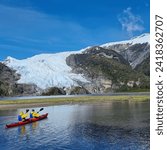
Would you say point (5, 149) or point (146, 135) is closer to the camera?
point (5, 149)

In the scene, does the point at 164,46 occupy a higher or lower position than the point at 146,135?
higher

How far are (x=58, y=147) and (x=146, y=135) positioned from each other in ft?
38.4

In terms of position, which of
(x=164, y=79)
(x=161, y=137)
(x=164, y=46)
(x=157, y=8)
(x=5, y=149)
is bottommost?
(x=5, y=149)

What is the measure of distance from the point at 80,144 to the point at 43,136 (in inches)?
342

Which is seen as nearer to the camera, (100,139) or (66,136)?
(100,139)

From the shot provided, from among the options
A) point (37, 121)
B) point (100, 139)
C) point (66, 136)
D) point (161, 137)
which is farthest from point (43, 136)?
point (161, 137)

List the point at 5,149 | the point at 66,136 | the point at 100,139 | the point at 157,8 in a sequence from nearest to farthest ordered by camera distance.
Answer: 1. the point at 157,8
2. the point at 5,149
3. the point at 100,139
4. the point at 66,136

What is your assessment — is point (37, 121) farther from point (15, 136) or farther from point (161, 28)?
point (161, 28)

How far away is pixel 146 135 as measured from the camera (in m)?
39.0

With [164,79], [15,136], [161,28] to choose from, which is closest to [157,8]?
[161,28]

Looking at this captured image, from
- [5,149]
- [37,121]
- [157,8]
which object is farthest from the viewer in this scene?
[37,121]

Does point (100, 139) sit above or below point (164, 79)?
below

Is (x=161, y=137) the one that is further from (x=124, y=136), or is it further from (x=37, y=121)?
(x=37, y=121)

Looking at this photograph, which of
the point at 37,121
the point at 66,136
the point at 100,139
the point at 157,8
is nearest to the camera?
the point at 157,8
